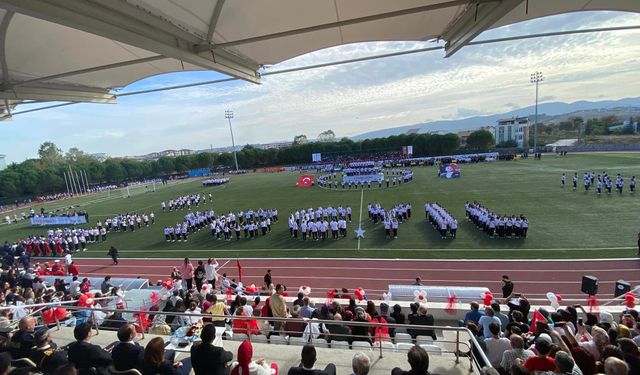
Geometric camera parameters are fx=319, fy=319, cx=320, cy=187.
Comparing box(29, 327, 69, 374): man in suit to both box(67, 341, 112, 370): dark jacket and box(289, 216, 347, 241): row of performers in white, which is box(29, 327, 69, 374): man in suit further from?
box(289, 216, 347, 241): row of performers in white

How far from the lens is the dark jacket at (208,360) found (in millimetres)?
3314

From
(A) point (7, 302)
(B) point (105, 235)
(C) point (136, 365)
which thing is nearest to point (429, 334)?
(C) point (136, 365)

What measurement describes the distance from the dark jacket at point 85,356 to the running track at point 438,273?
28.2 feet

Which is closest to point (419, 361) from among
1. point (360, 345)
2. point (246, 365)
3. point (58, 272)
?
point (246, 365)

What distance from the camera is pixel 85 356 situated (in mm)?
3510

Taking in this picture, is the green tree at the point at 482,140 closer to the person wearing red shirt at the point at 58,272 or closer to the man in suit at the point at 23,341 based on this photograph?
the person wearing red shirt at the point at 58,272

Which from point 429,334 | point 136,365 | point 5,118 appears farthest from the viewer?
point 5,118

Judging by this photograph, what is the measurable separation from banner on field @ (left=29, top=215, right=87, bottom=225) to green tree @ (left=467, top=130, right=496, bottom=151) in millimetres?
64795

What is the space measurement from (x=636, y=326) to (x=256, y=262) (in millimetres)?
13106

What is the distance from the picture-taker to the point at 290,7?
16.4 feet

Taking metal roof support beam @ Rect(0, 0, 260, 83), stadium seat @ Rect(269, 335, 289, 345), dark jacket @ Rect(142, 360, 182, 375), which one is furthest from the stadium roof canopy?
stadium seat @ Rect(269, 335, 289, 345)

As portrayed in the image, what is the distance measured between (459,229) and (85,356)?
55.0 feet

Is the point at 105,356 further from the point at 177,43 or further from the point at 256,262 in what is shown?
the point at 256,262

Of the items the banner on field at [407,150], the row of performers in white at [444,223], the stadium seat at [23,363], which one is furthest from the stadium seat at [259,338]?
the banner on field at [407,150]
